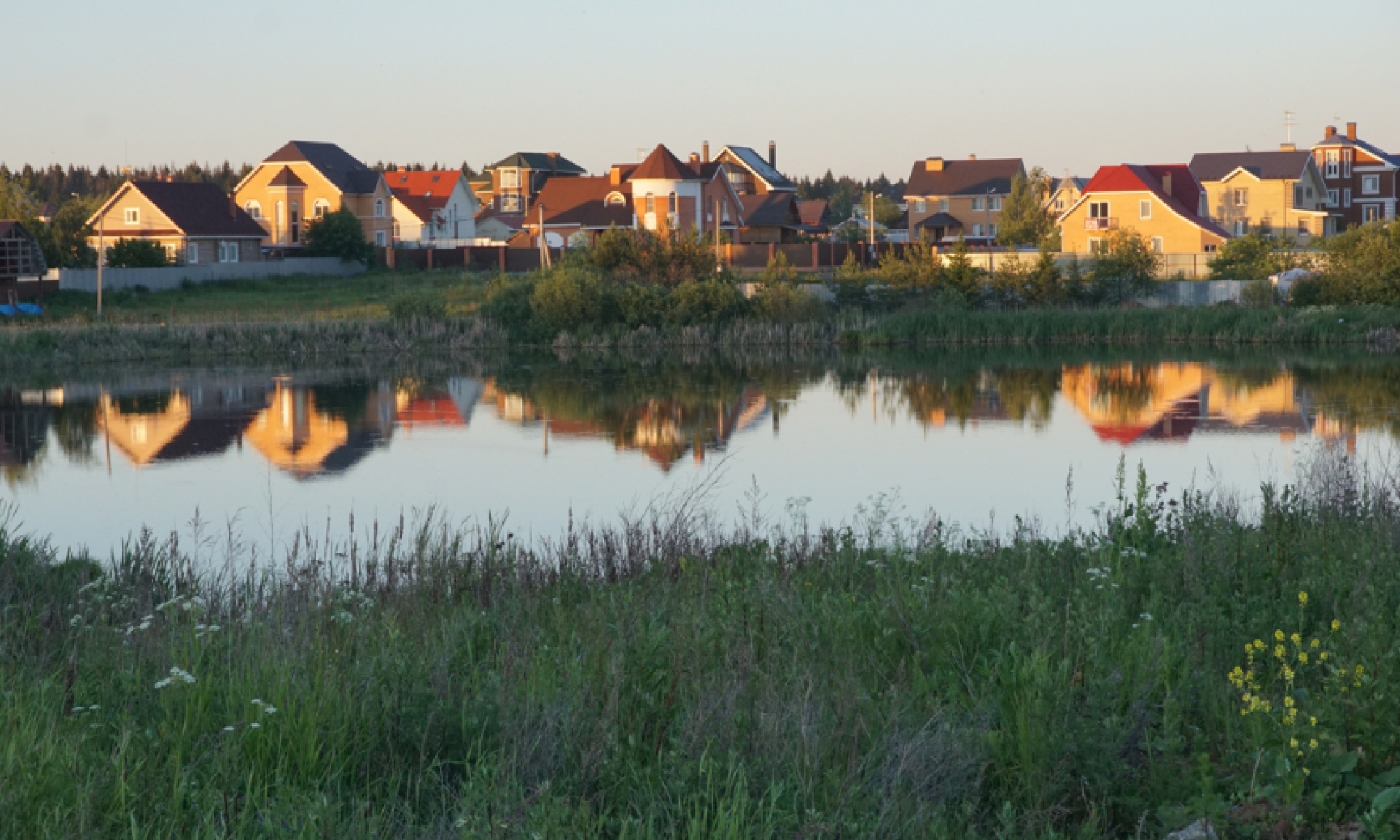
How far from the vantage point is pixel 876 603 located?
21.9 feet

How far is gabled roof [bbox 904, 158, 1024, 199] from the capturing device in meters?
91.4

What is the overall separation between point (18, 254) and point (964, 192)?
61.1 metres

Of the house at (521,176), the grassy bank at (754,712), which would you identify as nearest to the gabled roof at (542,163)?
the house at (521,176)

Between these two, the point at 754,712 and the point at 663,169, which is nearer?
the point at 754,712

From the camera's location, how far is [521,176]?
9744 centimetres

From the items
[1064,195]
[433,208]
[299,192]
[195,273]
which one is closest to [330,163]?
[299,192]

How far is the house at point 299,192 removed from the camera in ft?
240

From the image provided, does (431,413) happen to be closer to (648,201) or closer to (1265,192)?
(648,201)

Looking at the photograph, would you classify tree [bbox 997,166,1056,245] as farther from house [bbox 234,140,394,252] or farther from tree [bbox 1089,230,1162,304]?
house [bbox 234,140,394,252]

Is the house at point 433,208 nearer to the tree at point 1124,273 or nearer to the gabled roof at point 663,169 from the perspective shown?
the gabled roof at point 663,169

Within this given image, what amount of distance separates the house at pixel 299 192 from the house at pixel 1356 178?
180 feet

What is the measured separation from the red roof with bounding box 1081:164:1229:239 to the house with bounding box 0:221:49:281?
149ft

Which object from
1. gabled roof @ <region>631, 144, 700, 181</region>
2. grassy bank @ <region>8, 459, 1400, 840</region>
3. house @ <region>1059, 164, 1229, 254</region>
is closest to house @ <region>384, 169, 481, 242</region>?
gabled roof @ <region>631, 144, 700, 181</region>

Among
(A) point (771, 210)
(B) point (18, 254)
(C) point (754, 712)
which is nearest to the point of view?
(C) point (754, 712)
